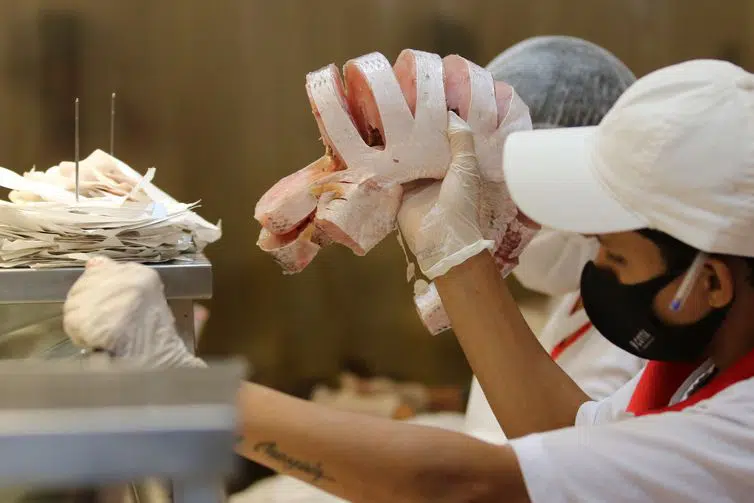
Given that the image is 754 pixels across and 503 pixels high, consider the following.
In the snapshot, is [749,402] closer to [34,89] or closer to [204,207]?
[204,207]

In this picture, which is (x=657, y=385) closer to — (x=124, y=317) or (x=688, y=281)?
(x=688, y=281)

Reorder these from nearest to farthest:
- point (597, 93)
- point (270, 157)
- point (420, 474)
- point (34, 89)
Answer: point (420, 474) < point (597, 93) < point (34, 89) < point (270, 157)

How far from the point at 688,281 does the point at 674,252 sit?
3cm

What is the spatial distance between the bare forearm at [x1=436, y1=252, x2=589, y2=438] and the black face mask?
11 cm

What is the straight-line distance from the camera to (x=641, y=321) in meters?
0.87

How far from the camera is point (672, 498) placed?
77 centimetres

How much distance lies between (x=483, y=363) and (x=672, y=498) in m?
0.29

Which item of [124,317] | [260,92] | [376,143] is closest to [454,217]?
[376,143]

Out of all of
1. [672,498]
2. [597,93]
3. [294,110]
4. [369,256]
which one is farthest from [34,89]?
[672,498]

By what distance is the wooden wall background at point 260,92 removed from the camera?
2.36m

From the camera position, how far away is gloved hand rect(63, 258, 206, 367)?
0.62 meters

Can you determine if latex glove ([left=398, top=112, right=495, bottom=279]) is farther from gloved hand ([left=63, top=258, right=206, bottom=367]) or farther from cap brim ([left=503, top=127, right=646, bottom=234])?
gloved hand ([left=63, top=258, right=206, bottom=367])

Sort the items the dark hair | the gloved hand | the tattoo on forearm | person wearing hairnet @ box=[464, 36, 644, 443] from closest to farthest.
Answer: the gloved hand, the tattoo on forearm, the dark hair, person wearing hairnet @ box=[464, 36, 644, 443]

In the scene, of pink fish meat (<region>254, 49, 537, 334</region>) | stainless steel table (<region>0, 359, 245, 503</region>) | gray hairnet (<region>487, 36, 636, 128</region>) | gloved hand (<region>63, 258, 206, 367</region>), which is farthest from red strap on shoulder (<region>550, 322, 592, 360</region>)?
stainless steel table (<region>0, 359, 245, 503</region>)
